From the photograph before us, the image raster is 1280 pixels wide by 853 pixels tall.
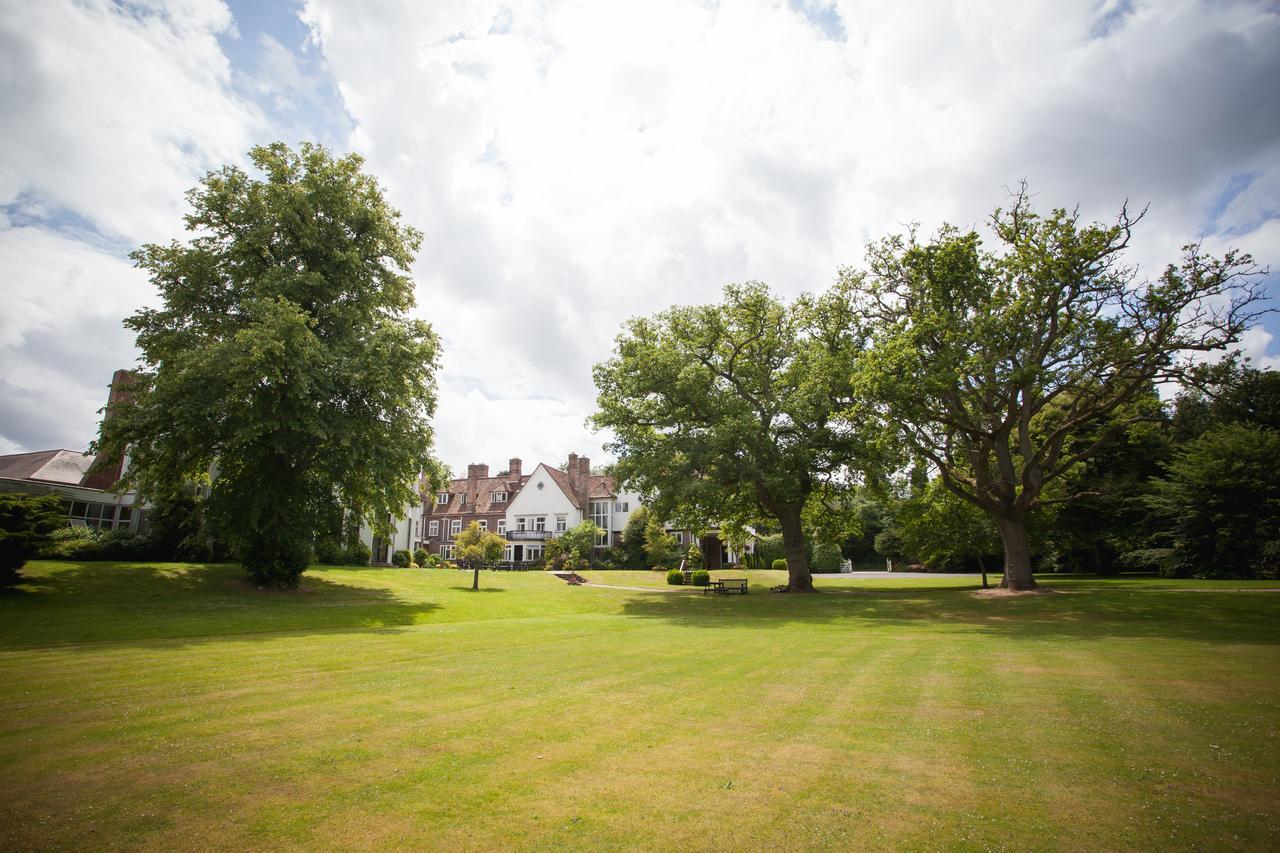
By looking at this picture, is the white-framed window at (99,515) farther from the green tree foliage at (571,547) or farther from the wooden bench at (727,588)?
the wooden bench at (727,588)

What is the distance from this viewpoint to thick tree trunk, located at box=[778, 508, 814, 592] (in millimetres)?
32906

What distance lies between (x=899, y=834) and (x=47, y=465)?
152ft

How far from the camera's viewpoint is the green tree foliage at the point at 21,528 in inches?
714

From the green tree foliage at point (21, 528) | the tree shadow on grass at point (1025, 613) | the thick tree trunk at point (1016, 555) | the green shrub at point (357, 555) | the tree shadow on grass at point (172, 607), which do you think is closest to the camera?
the tree shadow on grass at point (172, 607)

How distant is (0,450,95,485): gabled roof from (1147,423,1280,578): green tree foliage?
60.9 m

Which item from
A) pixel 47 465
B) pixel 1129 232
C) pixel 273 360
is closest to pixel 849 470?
pixel 1129 232

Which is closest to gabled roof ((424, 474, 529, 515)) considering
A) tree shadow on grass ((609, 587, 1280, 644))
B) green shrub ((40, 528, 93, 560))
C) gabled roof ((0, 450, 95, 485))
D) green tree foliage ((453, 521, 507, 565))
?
green tree foliage ((453, 521, 507, 565))

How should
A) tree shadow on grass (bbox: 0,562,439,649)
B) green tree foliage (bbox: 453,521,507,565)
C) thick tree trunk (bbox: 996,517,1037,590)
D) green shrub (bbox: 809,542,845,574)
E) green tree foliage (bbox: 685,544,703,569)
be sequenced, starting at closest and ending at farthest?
tree shadow on grass (bbox: 0,562,439,649) → thick tree trunk (bbox: 996,517,1037,590) → green tree foliage (bbox: 685,544,703,569) → green tree foliage (bbox: 453,521,507,565) → green shrub (bbox: 809,542,845,574)

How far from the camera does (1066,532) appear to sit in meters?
41.0

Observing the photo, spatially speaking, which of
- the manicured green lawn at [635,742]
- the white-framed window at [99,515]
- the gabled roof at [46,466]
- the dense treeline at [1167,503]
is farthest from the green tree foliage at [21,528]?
the dense treeline at [1167,503]

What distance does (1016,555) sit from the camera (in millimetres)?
26828

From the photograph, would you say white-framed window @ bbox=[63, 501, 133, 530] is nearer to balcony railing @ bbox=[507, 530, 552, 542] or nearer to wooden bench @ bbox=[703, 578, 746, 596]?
wooden bench @ bbox=[703, 578, 746, 596]

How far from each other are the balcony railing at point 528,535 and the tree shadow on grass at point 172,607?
38121mm

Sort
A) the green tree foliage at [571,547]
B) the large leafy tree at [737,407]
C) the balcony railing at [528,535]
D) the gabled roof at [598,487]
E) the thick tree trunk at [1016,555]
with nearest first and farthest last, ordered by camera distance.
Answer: the thick tree trunk at [1016,555] → the large leafy tree at [737,407] → the green tree foliage at [571,547] → the balcony railing at [528,535] → the gabled roof at [598,487]
